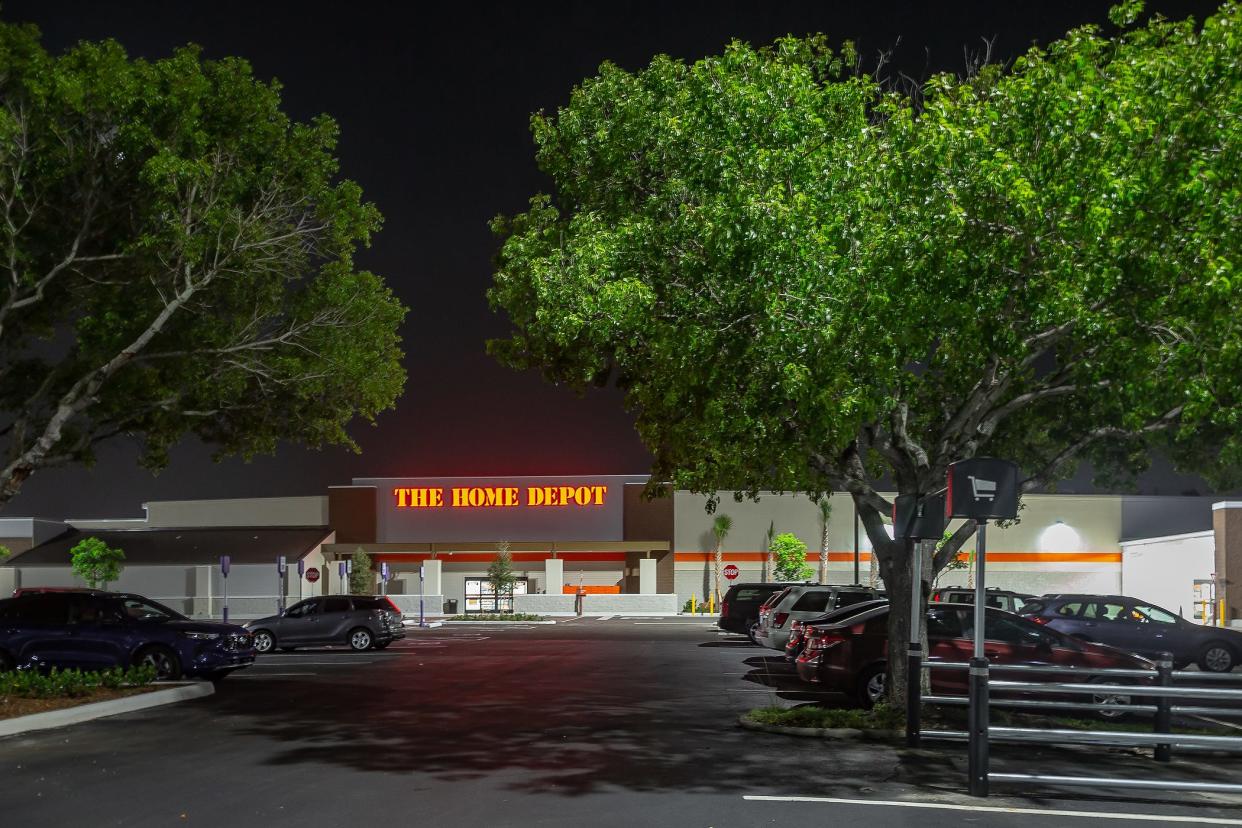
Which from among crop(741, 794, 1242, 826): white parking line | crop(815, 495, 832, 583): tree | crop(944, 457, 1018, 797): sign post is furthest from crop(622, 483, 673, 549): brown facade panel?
crop(741, 794, 1242, 826): white parking line

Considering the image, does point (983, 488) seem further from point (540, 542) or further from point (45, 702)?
point (540, 542)

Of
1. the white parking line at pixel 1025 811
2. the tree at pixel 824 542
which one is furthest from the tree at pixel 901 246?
the tree at pixel 824 542

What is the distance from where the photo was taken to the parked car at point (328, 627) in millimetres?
34562

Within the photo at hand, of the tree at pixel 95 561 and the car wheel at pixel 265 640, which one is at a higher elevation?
the tree at pixel 95 561

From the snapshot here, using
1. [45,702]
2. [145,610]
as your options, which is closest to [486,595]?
[145,610]

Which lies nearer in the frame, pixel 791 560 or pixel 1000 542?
pixel 791 560

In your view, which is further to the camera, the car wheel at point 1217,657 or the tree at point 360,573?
the tree at point 360,573

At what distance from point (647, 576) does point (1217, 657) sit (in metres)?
39.6

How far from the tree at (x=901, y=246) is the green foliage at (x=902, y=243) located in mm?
34

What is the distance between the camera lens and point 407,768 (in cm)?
1301

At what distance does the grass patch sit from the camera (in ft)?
51.9

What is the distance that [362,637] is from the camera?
3459cm

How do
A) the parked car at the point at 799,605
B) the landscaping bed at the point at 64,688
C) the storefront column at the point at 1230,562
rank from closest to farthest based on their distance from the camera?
the landscaping bed at the point at 64,688
the parked car at the point at 799,605
the storefront column at the point at 1230,562

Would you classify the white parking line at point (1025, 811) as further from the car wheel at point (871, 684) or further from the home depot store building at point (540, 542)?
the home depot store building at point (540, 542)
